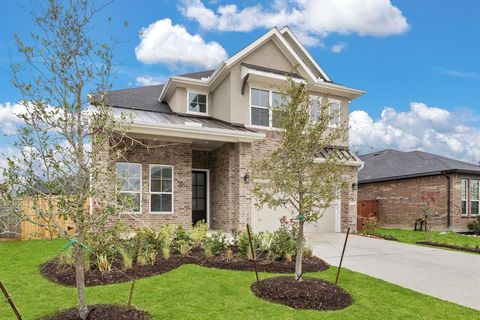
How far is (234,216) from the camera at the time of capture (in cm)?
1245

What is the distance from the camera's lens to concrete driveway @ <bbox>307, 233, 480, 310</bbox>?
6539 millimetres

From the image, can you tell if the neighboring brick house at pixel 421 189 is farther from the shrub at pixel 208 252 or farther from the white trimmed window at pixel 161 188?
the shrub at pixel 208 252

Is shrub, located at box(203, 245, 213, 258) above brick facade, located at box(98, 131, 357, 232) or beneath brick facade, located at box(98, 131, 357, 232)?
beneath

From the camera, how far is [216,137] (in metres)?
11.8

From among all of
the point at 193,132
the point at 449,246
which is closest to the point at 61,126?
the point at 193,132

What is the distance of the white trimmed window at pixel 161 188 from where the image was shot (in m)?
12.2

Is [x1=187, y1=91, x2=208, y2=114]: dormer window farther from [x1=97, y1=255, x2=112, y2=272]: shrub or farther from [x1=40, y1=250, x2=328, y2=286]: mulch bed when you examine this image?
[x1=97, y1=255, x2=112, y2=272]: shrub

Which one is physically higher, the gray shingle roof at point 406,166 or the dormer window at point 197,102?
the dormer window at point 197,102

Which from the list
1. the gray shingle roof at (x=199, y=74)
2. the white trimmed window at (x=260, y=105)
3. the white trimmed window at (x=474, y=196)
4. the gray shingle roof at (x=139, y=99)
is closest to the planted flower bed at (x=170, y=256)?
the white trimmed window at (x=260, y=105)

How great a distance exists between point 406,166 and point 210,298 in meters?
18.2

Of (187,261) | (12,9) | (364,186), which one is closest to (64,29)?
(12,9)

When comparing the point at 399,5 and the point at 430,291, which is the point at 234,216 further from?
the point at 399,5

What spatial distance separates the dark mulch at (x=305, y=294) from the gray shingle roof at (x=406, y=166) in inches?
587

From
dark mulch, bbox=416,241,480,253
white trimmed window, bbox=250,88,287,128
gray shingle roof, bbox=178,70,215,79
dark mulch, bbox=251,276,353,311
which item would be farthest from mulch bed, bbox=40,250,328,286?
gray shingle roof, bbox=178,70,215,79
